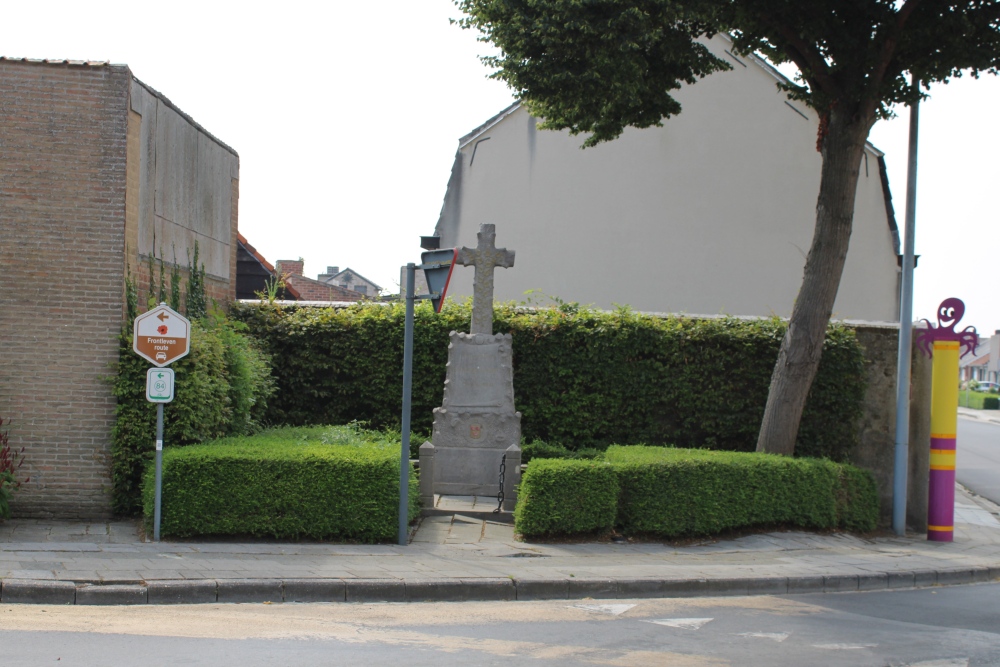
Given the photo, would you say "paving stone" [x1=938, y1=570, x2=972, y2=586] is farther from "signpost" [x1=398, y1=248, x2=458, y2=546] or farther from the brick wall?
the brick wall

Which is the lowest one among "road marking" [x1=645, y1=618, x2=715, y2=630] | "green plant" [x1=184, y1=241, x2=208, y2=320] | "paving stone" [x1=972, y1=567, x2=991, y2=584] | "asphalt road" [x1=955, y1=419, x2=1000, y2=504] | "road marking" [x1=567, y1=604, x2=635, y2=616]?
"asphalt road" [x1=955, y1=419, x2=1000, y2=504]

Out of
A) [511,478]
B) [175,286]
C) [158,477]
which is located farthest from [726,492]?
[175,286]

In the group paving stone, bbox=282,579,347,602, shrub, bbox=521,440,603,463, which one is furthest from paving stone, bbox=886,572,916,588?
paving stone, bbox=282,579,347,602

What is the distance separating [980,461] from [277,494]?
23.1 meters

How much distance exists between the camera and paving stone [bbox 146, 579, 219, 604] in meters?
7.95

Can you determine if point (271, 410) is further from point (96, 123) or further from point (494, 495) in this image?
point (96, 123)

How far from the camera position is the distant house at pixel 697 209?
80.0 feet

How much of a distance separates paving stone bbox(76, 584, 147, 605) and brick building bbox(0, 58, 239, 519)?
12.1ft

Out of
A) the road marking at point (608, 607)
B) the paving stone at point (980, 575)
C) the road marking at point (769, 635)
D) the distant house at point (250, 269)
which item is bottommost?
the paving stone at point (980, 575)

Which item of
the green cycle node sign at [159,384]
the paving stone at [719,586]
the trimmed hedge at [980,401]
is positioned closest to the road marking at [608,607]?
the paving stone at [719,586]

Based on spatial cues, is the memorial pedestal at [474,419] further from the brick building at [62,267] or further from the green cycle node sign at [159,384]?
the brick building at [62,267]

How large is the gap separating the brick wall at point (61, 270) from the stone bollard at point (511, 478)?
5022mm

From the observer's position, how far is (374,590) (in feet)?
27.7

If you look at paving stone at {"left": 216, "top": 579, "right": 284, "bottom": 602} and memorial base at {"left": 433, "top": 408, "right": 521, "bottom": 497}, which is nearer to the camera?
paving stone at {"left": 216, "top": 579, "right": 284, "bottom": 602}
